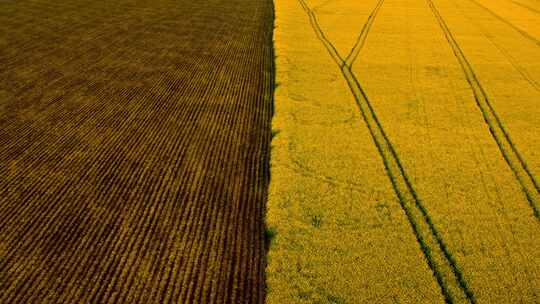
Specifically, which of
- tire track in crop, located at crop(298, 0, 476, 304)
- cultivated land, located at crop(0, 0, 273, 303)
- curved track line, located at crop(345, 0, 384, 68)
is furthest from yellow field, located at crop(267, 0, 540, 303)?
cultivated land, located at crop(0, 0, 273, 303)

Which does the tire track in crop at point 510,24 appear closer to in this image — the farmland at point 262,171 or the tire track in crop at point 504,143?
the farmland at point 262,171

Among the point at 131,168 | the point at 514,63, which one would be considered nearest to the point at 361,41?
the point at 514,63

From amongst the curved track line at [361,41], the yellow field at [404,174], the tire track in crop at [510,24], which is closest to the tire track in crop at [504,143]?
the yellow field at [404,174]

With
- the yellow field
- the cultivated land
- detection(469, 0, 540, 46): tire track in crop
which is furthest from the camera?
detection(469, 0, 540, 46): tire track in crop

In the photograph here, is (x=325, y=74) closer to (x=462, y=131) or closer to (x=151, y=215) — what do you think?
(x=462, y=131)

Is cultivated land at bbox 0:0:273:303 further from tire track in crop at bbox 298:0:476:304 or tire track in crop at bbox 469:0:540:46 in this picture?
tire track in crop at bbox 469:0:540:46
